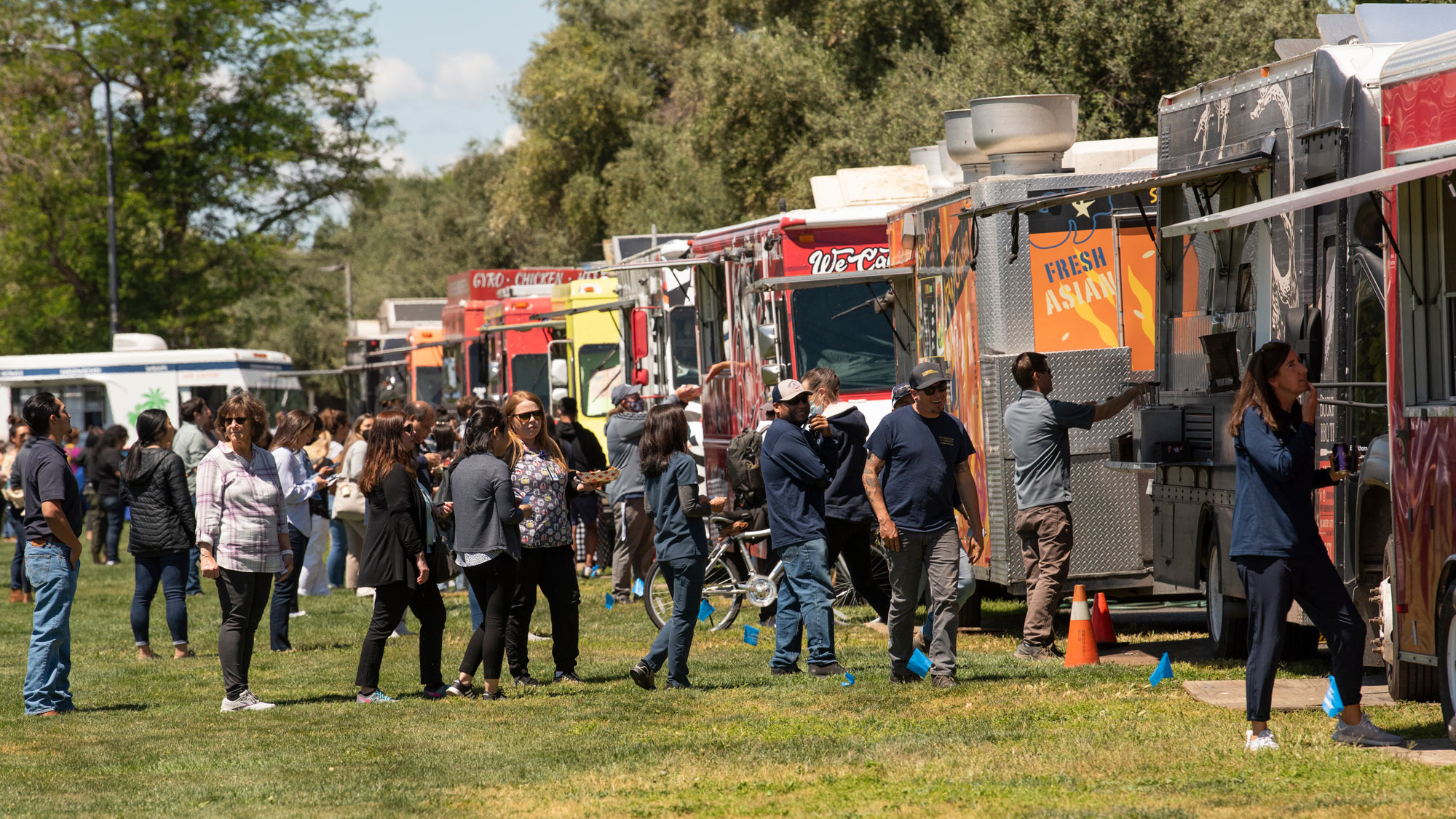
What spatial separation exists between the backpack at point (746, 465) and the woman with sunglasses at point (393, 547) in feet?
9.49

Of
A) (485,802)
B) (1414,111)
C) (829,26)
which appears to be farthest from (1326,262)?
(829,26)

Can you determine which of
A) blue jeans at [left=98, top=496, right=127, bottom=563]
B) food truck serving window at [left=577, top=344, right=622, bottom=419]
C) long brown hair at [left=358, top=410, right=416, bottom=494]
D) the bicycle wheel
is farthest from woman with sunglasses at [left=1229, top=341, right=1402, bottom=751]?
blue jeans at [left=98, top=496, right=127, bottom=563]

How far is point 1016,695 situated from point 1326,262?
270 centimetres

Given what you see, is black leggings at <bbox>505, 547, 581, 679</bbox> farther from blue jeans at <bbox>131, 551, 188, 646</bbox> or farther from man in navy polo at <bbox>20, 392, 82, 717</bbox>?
blue jeans at <bbox>131, 551, 188, 646</bbox>

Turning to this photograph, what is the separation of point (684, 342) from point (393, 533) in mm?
7900

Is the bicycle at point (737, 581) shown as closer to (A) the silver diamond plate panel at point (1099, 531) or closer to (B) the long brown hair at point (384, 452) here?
(A) the silver diamond plate panel at point (1099, 531)

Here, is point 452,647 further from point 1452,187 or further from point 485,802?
point 1452,187

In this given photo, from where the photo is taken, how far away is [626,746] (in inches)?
319

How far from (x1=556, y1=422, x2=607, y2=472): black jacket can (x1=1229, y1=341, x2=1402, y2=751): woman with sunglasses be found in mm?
9569

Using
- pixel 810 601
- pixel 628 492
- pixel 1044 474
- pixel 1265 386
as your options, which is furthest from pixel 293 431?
pixel 1265 386

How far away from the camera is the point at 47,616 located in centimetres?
959

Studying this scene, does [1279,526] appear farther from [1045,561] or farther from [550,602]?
[550,602]

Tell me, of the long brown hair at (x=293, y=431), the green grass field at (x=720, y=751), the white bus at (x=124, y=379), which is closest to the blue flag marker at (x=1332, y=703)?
the green grass field at (x=720, y=751)

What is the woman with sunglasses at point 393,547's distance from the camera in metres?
9.69
